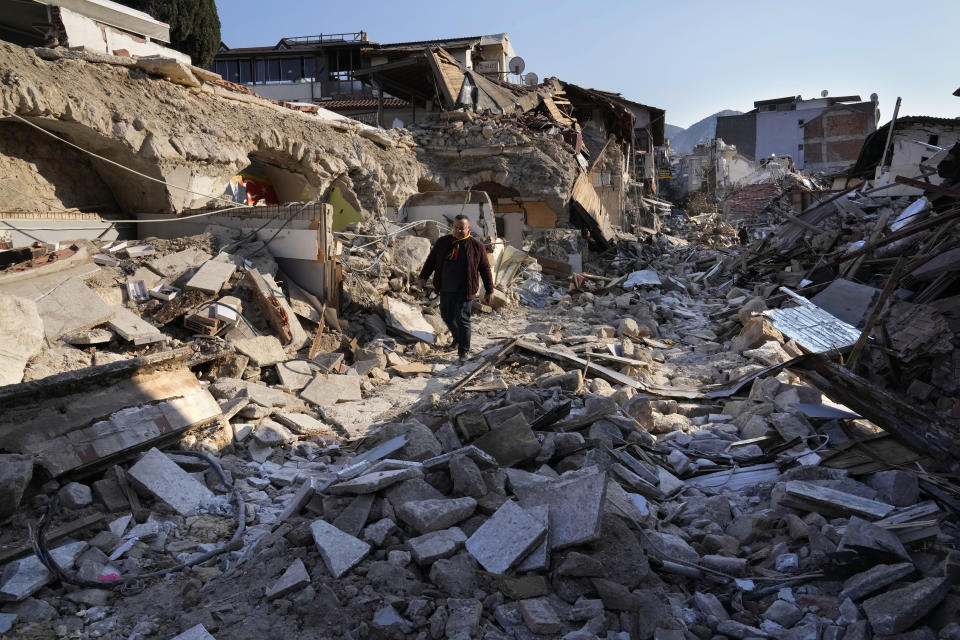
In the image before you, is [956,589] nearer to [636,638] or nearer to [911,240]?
[636,638]

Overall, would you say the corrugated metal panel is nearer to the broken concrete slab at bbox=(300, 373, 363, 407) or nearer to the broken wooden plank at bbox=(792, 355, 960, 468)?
the broken wooden plank at bbox=(792, 355, 960, 468)

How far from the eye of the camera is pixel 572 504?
2953mm

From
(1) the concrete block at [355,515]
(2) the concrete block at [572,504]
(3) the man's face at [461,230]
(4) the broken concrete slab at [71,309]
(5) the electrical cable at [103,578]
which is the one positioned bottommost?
(5) the electrical cable at [103,578]

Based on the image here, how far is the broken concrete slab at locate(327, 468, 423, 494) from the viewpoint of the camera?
10.5 ft

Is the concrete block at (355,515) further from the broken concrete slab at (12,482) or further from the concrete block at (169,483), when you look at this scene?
the broken concrete slab at (12,482)

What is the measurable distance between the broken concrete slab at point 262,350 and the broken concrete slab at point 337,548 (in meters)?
3.45

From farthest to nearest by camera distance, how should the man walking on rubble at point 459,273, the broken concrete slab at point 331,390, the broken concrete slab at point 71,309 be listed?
the man walking on rubble at point 459,273 < the broken concrete slab at point 331,390 < the broken concrete slab at point 71,309

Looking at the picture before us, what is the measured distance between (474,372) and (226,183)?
669 cm

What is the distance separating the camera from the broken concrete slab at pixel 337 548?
276cm

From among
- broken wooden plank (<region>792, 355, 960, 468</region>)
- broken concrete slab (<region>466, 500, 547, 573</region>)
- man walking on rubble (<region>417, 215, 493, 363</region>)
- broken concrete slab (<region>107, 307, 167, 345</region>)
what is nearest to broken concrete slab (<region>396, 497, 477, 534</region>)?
broken concrete slab (<region>466, 500, 547, 573</region>)

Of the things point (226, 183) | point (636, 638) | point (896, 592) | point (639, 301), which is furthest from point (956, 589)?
point (226, 183)

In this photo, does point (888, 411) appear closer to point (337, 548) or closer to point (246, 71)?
point (337, 548)

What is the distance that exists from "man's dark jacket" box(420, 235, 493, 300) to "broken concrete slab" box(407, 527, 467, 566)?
4.47m

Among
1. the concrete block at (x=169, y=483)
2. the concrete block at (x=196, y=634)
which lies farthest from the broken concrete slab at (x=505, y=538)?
the concrete block at (x=169, y=483)
